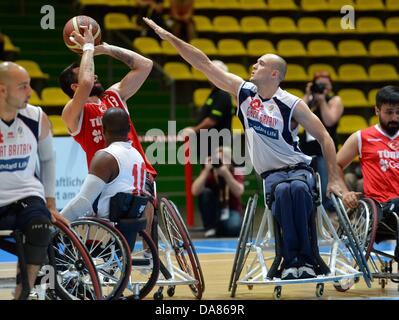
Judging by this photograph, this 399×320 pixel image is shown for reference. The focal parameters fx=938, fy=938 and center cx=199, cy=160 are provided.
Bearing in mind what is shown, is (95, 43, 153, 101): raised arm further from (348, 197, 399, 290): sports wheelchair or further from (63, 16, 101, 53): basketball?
(348, 197, 399, 290): sports wheelchair

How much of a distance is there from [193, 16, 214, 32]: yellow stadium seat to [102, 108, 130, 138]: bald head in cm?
1002

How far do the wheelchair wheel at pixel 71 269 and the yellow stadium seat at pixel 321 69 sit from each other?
10.4 m

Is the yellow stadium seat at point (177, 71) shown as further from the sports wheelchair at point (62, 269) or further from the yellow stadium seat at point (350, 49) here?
the sports wheelchair at point (62, 269)

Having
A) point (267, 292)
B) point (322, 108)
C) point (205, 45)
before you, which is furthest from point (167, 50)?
point (267, 292)

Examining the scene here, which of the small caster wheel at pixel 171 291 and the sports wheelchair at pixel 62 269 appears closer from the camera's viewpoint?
the sports wheelchair at pixel 62 269

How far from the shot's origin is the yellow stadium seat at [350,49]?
16.1m

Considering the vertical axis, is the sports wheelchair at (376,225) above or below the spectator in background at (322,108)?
below

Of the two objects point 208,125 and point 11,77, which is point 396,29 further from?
point 11,77

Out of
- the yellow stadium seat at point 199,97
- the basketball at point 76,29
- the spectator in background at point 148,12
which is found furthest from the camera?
the spectator in background at point 148,12

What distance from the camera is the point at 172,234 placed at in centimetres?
654

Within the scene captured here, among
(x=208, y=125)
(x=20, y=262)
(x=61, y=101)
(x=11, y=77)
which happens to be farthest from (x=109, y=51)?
(x=61, y=101)

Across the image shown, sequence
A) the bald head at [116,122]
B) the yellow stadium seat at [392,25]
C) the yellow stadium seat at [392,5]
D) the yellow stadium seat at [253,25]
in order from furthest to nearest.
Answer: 1. the yellow stadium seat at [392,5]
2. the yellow stadium seat at [392,25]
3. the yellow stadium seat at [253,25]
4. the bald head at [116,122]

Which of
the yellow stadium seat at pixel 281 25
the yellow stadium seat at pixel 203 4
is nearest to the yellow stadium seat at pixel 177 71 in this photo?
the yellow stadium seat at pixel 203 4
